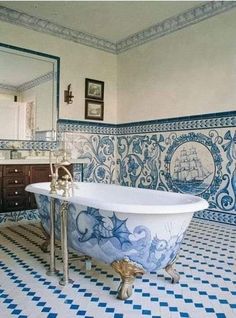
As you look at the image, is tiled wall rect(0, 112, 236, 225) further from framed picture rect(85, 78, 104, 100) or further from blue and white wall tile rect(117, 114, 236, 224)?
framed picture rect(85, 78, 104, 100)

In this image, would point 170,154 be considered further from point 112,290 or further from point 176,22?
point 112,290

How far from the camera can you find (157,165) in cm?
416

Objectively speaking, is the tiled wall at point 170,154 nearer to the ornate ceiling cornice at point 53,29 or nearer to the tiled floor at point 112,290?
the tiled floor at point 112,290

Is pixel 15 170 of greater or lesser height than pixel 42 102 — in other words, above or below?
below

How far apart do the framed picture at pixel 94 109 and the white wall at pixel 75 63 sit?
Result: 70 mm

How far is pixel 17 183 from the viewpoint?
11.1ft

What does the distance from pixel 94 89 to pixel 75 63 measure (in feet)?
1.50

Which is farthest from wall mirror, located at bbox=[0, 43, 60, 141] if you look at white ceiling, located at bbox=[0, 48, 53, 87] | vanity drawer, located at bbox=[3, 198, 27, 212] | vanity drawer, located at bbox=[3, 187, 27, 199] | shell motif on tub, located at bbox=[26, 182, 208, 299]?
shell motif on tub, located at bbox=[26, 182, 208, 299]

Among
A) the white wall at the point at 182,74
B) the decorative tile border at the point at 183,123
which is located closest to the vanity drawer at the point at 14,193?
the decorative tile border at the point at 183,123

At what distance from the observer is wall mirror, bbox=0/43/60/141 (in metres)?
3.69

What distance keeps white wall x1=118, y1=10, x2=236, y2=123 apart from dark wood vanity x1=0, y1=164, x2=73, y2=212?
1.76 m

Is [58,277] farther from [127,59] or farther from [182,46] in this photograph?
[127,59]

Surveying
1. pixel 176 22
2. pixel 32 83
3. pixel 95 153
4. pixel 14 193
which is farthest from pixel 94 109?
pixel 14 193

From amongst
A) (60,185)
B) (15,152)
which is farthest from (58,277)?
(15,152)
